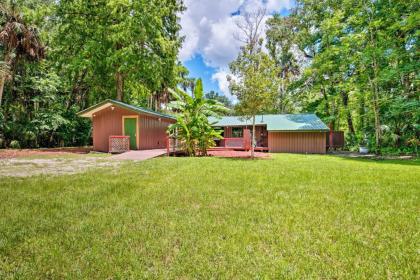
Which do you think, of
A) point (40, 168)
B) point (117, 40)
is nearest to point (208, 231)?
point (40, 168)

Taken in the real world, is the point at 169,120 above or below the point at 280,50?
below

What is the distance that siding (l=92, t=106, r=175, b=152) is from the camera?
638 inches

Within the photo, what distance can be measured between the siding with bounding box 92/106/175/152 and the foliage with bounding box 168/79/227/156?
3423 mm

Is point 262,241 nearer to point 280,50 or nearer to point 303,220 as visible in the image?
point 303,220

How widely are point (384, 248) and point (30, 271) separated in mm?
3638

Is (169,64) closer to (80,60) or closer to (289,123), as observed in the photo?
(80,60)

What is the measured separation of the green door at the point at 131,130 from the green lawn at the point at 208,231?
10.4 metres

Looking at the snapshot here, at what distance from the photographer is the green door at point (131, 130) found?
15961 millimetres

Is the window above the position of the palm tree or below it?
below

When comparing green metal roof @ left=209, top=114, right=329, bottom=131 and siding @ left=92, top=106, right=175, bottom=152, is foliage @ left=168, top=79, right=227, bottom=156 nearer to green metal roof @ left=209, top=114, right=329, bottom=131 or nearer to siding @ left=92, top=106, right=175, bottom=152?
siding @ left=92, top=106, right=175, bottom=152

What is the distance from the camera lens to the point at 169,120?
19.3 meters

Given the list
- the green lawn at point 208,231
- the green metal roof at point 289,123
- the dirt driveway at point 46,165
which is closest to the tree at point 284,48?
the green metal roof at point 289,123

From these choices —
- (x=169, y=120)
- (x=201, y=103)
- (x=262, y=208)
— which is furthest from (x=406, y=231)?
(x=169, y=120)

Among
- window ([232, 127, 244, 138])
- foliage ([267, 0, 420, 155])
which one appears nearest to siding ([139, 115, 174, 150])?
window ([232, 127, 244, 138])
